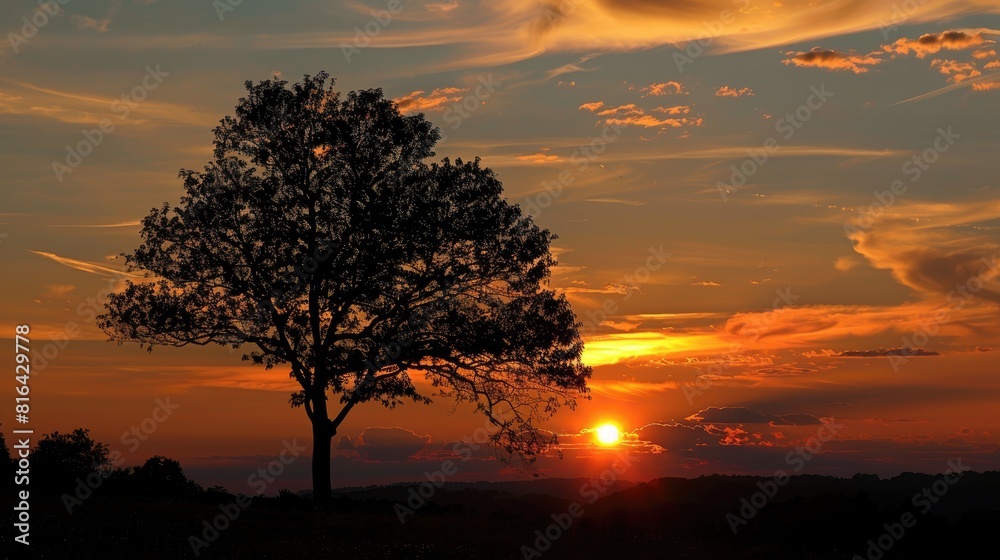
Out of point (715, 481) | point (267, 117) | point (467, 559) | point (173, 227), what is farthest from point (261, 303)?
point (715, 481)

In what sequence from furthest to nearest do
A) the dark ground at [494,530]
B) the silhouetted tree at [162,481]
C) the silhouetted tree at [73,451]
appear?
the silhouetted tree at [73,451] → the silhouetted tree at [162,481] → the dark ground at [494,530]

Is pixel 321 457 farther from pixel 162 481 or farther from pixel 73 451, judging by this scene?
pixel 73 451

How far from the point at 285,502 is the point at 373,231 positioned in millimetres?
11407

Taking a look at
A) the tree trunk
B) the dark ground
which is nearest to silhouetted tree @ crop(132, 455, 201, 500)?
the dark ground

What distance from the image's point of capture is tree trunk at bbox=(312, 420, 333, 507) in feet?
134

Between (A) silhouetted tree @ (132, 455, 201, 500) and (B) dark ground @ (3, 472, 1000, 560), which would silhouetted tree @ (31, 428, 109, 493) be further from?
(B) dark ground @ (3, 472, 1000, 560)

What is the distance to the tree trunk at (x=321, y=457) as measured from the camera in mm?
40938

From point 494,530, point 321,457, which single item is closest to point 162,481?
point 321,457

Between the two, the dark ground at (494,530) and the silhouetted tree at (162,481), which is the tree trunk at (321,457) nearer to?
the dark ground at (494,530)

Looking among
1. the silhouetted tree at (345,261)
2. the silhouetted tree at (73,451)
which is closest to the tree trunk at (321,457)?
the silhouetted tree at (345,261)

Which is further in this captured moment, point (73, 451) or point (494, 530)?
point (73, 451)

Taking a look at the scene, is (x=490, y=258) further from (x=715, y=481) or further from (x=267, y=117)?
(x=715, y=481)

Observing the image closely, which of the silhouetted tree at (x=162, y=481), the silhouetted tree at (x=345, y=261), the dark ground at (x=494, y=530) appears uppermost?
the silhouetted tree at (x=345, y=261)

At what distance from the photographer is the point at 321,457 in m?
41.1
